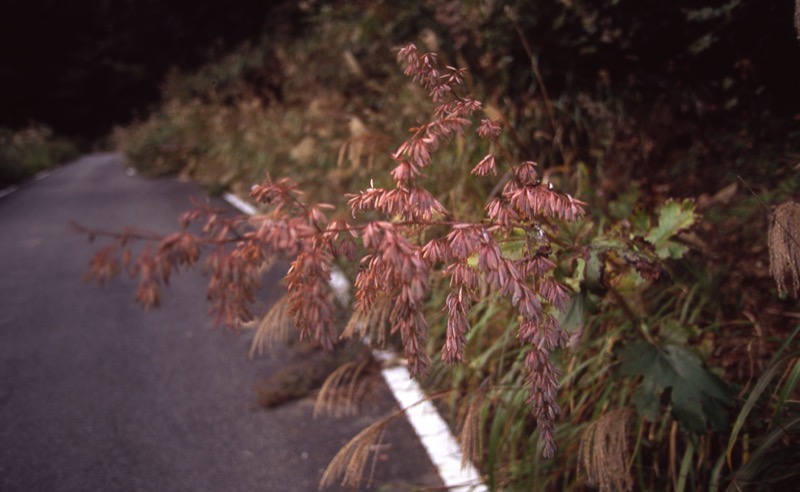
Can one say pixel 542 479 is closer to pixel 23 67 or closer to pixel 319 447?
pixel 319 447

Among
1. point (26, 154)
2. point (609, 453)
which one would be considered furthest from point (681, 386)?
point (26, 154)

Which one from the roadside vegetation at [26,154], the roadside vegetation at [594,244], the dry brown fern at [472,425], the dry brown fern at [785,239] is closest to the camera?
the roadside vegetation at [594,244]

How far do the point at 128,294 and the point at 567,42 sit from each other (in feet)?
17.1

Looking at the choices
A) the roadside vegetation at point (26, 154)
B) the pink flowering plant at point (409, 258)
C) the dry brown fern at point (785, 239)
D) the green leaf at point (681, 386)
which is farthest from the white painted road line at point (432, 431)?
the roadside vegetation at point (26, 154)

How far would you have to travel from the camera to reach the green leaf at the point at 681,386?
2.30 metres

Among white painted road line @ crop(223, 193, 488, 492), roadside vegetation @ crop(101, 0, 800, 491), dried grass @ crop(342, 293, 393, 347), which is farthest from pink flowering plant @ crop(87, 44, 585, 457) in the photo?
white painted road line @ crop(223, 193, 488, 492)

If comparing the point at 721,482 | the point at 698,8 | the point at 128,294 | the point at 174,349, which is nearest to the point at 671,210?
the point at 721,482

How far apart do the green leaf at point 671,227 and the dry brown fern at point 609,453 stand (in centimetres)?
69

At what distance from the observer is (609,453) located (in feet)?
7.75

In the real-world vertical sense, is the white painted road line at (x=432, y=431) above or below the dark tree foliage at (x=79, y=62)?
below

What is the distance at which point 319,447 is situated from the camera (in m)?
3.53

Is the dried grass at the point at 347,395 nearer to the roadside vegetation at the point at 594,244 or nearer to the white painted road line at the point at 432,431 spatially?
the white painted road line at the point at 432,431

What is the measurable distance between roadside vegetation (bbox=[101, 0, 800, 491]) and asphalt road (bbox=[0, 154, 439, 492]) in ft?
1.88

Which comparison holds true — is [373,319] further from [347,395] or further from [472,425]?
[347,395]
